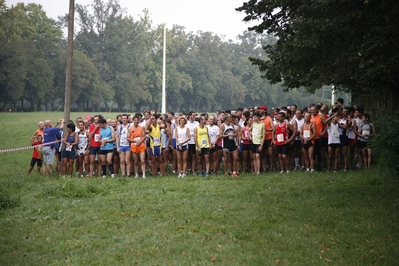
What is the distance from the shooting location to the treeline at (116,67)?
77062mm

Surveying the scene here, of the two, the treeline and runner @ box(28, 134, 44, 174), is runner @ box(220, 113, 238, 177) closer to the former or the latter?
runner @ box(28, 134, 44, 174)

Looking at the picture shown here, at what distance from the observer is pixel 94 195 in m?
14.7

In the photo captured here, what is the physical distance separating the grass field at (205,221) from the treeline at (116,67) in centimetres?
5800

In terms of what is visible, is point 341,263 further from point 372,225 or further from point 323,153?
point 323,153

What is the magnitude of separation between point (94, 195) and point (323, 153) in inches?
325

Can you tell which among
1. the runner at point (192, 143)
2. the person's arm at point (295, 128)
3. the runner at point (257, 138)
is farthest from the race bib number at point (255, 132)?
the runner at point (192, 143)

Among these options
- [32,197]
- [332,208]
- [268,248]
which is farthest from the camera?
[32,197]

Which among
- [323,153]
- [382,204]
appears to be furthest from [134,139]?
[382,204]

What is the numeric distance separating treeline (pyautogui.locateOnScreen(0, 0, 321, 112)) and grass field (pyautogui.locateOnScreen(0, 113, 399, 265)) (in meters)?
58.0

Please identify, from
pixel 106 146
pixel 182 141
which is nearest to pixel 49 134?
pixel 106 146

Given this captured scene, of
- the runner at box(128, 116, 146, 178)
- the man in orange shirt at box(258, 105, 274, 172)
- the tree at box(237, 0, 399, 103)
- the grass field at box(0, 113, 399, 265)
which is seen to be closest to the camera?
the grass field at box(0, 113, 399, 265)

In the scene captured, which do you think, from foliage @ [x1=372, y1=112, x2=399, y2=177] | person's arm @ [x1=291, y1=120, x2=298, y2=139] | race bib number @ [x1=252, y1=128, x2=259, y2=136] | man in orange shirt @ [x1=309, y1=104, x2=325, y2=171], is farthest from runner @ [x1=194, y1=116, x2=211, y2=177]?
foliage @ [x1=372, y1=112, x2=399, y2=177]

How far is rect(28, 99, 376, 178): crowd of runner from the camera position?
18.5 meters

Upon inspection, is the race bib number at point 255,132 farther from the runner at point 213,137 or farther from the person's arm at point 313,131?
the person's arm at point 313,131
